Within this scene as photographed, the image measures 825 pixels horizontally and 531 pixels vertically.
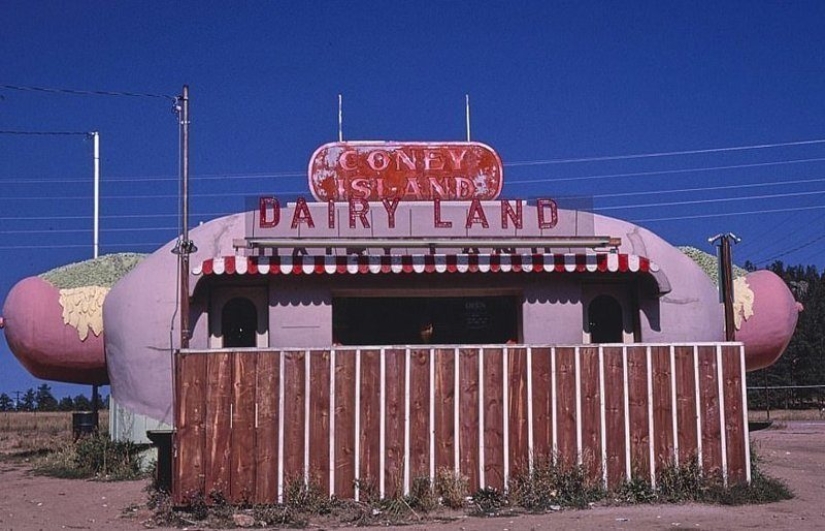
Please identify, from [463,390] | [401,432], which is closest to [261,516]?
[401,432]

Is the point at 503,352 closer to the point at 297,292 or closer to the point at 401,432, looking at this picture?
the point at 401,432

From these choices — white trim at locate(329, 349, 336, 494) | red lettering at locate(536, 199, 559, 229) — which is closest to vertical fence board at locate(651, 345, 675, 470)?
white trim at locate(329, 349, 336, 494)

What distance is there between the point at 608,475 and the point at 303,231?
21.1 feet

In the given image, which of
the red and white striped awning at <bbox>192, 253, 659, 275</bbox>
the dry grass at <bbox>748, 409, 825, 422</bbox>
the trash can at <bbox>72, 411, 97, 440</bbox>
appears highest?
the red and white striped awning at <bbox>192, 253, 659, 275</bbox>

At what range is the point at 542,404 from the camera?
13.2 m

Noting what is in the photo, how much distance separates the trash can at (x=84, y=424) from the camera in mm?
21516

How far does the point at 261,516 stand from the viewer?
12141 millimetres

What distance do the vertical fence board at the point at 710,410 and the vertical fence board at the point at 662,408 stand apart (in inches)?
16.0

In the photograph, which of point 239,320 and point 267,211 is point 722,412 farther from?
point 239,320

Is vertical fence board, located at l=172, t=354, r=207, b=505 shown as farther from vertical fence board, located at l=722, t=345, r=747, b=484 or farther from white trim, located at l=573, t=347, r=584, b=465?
vertical fence board, located at l=722, t=345, r=747, b=484

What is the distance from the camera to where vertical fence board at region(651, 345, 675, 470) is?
13.2 meters

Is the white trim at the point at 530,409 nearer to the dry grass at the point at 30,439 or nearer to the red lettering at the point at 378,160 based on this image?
the red lettering at the point at 378,160

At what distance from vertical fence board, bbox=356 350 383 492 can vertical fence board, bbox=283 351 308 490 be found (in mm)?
711

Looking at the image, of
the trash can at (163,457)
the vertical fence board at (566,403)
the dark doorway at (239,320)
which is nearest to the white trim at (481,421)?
the vertical fence board at (566,403)
